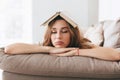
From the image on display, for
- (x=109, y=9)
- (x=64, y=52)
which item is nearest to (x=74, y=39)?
(x=64, y=52)

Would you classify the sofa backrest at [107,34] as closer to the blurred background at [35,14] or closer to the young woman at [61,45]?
the young woman at [61,45]

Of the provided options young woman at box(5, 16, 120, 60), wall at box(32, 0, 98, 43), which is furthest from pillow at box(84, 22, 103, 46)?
wall at box(32, 0, 98, 43)

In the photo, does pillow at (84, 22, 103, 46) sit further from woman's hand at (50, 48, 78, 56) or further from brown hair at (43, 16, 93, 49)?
woman's hand at (50, 48, 78, 56)

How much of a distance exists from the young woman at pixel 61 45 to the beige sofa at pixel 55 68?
4cm

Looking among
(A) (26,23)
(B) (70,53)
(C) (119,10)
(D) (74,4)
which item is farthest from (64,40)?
(A) (26,23)

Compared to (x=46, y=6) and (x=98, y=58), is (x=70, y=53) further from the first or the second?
(x=46, y=6)

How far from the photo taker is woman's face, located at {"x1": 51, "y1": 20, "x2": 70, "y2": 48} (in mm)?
1241

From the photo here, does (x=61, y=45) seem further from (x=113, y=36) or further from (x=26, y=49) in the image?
(x=113, y=36)

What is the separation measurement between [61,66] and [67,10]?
7.82ft

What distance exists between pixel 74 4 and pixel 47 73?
2.39 meters

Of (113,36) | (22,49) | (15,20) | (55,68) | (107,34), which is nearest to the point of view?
(55,68)

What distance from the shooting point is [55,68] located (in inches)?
37.6

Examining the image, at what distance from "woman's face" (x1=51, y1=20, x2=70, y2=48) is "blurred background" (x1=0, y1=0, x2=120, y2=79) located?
1.68 m

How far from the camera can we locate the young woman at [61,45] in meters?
1.06
